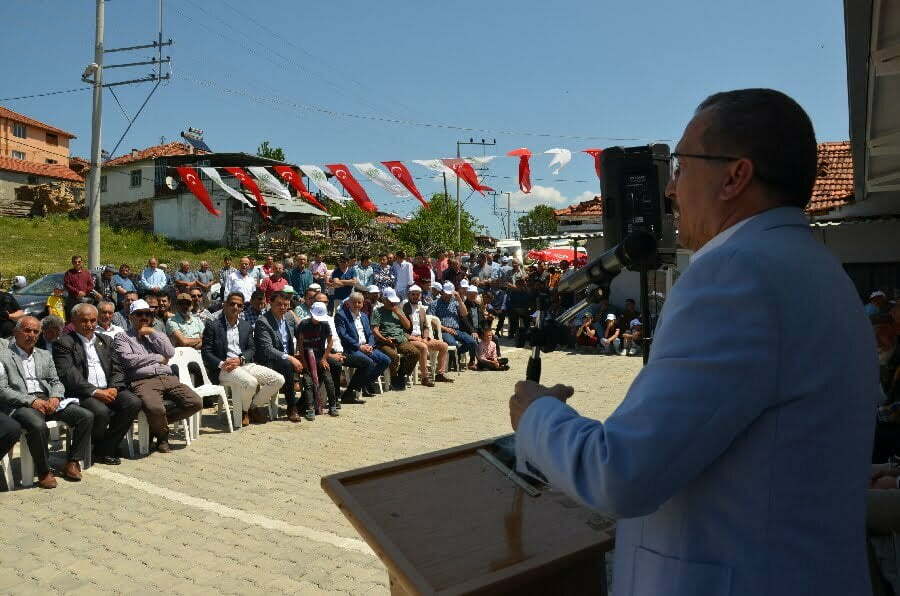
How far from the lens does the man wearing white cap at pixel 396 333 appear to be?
10.8m

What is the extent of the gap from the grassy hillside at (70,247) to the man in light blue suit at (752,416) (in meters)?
28.7

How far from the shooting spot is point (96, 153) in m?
16.3

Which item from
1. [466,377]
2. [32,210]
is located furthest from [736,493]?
[32,210]

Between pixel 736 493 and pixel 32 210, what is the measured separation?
47.7 metres

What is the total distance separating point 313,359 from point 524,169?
9.11 meters

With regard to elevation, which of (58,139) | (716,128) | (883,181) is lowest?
(716,128)

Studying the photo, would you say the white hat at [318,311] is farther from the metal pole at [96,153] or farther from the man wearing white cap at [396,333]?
the metal pole at [96,153]

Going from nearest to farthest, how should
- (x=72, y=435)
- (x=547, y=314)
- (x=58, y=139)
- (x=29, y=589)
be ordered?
(x=547, y=314)
(x=29, y=589)
(x=72, y=435)
(x=58, y=139)

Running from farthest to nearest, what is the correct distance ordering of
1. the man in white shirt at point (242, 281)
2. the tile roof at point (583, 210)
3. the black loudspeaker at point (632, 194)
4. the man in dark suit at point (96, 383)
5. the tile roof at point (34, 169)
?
the tile roof at point (34, 169) < the tile roof at point (583, 210) < the man in white shirt at point (242, 281) < the man in dark suit at point (96, 383) < the black loudspeaker at point (632, 194)

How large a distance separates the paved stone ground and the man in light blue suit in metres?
3.09

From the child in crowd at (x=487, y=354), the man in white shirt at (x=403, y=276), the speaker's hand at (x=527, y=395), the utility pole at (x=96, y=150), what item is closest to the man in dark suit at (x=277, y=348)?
the child in crowd at (x=487, y=354)

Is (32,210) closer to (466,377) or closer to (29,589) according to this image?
(466,377)

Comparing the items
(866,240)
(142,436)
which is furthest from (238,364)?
(866,240)

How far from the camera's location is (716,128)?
1.24m
